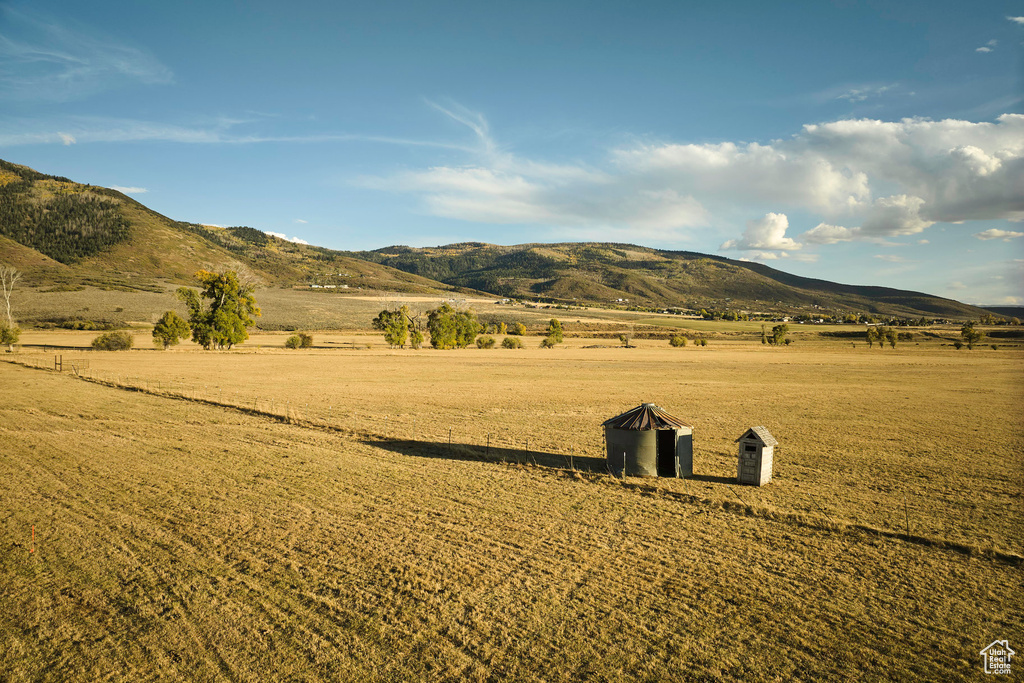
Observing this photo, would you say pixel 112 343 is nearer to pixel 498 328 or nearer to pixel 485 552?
pixel 485 552

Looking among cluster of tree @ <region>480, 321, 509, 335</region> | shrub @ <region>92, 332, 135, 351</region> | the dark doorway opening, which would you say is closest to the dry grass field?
the dark doorway opening

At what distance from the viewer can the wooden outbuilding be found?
2023 centimetres

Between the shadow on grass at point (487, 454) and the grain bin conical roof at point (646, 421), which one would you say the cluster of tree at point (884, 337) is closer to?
the grain bin conical roof at point (646, 421)

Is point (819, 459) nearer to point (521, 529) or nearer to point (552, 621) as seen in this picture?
point (521, 529)

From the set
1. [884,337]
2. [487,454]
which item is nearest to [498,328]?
[884,337]

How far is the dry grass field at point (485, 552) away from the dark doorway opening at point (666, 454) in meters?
1.24

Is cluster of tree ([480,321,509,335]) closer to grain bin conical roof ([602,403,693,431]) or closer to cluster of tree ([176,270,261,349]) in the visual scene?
cluster of tree ([176,270,261,349])

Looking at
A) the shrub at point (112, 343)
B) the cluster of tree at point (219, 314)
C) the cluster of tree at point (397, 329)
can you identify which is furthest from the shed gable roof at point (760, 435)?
the shrub at point (112, 343)

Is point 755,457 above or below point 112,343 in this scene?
above

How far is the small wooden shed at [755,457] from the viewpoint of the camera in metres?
18.9

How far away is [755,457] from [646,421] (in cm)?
387

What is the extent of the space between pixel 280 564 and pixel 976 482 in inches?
903

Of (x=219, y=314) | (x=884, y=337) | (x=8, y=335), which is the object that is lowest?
(x=8, y=335)

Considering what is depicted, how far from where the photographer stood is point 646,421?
2038cm
